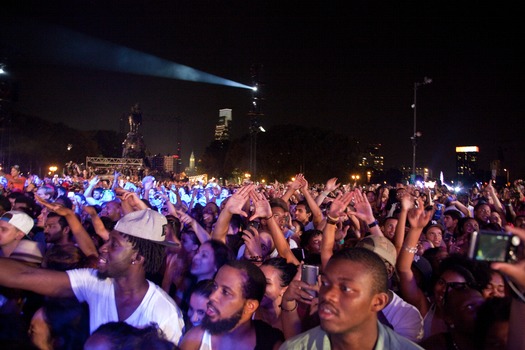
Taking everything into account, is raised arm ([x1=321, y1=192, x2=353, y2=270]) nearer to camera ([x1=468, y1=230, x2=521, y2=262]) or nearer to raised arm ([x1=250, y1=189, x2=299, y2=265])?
raised arm ([x1=250, y1=189, x2=299, y2=265])

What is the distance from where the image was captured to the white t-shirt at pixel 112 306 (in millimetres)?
3109

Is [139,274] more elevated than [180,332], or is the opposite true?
[139,274]

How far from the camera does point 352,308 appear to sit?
7.49ft

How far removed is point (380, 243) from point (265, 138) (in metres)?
61.9

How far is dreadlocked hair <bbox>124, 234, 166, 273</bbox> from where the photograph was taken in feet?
11.1

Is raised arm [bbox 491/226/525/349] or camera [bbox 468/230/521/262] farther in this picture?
raised arm [bbox 491/226/525/349]

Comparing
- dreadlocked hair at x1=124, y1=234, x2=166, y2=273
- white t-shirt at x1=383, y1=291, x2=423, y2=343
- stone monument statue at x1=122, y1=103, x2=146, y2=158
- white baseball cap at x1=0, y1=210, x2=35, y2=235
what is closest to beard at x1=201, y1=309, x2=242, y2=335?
dreadlocked hair at x1=124, y1=234, x2=166, y2=273

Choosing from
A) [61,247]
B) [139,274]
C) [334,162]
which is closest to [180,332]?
[139,274]

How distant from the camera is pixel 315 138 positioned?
207 ft

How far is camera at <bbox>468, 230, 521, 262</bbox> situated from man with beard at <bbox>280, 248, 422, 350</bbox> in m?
0.75

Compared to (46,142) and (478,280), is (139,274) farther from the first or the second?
(46,142)

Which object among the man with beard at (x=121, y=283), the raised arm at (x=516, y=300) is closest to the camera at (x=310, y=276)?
the man with beard at (x=121, y=283)

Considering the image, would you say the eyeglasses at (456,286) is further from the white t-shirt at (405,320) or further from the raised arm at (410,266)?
the raised arm at (410,266)

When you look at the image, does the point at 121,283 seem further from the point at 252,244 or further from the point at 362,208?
the point at 362,208
